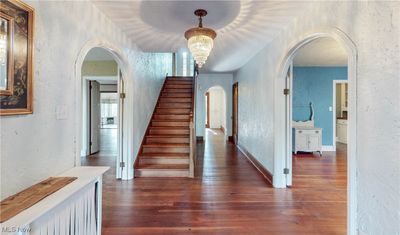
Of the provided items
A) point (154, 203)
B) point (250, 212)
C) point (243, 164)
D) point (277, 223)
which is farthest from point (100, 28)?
point (243, 164)

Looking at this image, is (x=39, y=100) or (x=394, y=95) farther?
(x=39, y=100)

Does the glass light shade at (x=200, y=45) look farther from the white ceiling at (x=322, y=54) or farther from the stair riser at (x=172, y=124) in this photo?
the stair riser at (x=172, y=124)

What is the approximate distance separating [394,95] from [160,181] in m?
3.30

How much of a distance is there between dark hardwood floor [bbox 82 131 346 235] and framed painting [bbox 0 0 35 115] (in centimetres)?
153

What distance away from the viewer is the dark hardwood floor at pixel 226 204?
231 centimetres

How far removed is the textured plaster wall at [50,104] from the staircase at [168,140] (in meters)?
2.13

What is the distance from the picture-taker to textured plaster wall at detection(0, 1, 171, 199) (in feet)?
4.76

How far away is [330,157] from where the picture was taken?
5.64 metres

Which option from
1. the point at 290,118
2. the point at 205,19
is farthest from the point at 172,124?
the point at 205,19

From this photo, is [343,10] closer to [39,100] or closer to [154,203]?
[39,100]

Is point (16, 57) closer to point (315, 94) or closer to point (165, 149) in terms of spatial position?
point (165, 149)

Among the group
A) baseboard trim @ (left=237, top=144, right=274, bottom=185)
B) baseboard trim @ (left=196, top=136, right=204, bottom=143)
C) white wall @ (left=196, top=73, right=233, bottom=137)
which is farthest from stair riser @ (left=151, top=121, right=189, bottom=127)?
white wall @ (left=196, top=73, right=233, bottom=137)

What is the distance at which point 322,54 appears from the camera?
16.6 ft

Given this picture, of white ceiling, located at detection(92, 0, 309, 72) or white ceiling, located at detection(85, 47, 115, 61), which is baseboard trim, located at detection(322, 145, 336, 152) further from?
white ceiling, located at detection(85, 47, 115, 61)
